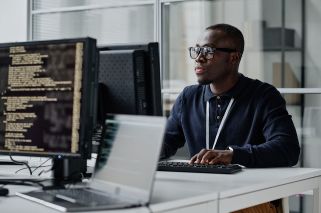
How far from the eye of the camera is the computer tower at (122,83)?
5.86 feet

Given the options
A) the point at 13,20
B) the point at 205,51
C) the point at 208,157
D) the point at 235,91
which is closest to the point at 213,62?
the point at 205,51

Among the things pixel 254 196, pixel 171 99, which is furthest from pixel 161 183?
pixel 171 99

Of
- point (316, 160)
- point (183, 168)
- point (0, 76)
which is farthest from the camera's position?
point (316, 160)

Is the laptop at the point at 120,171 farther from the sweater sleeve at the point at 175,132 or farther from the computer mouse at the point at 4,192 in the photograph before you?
the sweater sleeve at the point at 175,132

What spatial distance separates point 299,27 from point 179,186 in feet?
8.12

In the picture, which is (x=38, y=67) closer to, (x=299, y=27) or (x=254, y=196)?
(x=254, y=196)

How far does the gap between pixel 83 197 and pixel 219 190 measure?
361mm

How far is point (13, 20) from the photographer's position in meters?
5.20

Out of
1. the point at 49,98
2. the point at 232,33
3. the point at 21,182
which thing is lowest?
the point at 21,182

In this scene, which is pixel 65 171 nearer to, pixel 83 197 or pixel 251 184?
pixel 83 197

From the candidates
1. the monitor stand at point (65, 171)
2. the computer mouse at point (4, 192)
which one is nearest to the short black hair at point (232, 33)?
the monitor stand at point (65, 171)

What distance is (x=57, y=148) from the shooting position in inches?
60.8

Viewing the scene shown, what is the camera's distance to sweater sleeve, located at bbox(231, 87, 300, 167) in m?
2.06

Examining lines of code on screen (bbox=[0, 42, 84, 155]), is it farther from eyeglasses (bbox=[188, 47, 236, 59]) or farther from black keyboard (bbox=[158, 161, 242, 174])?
eyeglasses (bbox=[188, 47, 236, 59])
